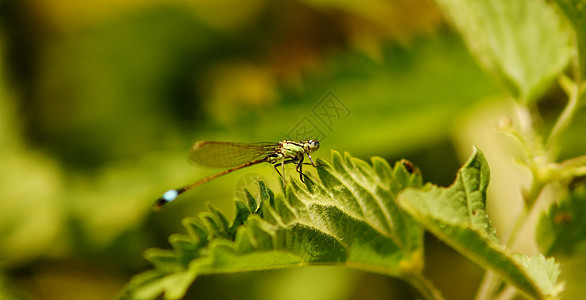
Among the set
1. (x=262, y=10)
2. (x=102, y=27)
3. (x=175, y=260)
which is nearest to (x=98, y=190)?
(x=102, y=27)

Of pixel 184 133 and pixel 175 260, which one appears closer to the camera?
pixel 175 260

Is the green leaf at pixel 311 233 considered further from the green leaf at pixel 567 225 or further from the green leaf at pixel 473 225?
the green leaf at pixel 567 225

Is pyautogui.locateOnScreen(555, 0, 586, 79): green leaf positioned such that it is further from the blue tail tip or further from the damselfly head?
the blue tail tip

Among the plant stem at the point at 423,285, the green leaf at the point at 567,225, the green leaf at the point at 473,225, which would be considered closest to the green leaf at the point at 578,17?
the green leaf at the point at 567,225

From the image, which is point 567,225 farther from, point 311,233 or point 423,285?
point 311,233

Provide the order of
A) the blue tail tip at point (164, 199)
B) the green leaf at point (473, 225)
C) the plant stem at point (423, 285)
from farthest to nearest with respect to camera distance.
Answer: the blue tail tip at point (164, 199) → the plant stem at point (423, 285) → the green leaf at point (473, 225)

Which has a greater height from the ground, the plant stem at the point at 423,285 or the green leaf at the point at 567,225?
the plant stem at the point at 423,285

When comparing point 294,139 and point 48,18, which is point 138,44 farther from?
point 294,139
